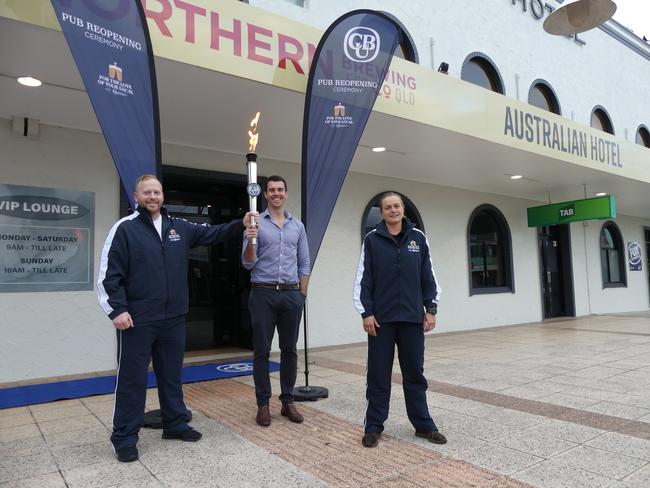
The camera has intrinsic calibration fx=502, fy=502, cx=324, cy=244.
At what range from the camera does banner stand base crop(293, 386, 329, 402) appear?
4.82 metres

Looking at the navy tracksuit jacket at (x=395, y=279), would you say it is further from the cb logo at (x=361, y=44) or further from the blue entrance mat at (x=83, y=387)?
the blue entrance mat at (x=83, y=387)

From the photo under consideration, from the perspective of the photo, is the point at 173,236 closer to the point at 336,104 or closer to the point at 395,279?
the point at 395,279

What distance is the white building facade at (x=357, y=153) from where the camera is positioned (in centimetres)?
523

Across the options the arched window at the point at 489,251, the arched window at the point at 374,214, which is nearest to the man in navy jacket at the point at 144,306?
the arched window at the point at 374,214

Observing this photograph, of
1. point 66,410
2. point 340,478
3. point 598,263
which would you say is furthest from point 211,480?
point 598,263

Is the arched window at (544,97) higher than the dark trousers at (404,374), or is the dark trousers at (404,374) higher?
the arched window at (544,97)

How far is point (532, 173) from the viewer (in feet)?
32.7

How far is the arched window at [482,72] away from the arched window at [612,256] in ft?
23.2

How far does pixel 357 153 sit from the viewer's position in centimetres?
816

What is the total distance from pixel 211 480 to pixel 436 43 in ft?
29.4

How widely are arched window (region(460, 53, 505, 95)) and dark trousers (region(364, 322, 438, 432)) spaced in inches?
316

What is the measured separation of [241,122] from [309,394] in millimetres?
3582

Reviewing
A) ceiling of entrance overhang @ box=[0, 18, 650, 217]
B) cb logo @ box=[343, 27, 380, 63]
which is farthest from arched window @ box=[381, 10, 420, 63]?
cb logo @ box=[343, 27, 380, 63]

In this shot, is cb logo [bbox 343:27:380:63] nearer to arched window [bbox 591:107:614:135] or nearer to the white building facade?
the white building facade
